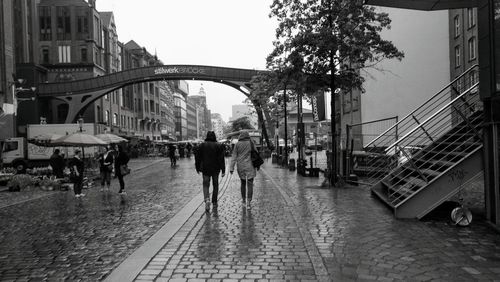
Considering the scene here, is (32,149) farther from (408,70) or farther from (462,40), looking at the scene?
(462,40)

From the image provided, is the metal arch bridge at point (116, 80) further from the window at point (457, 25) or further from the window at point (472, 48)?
the window at point (472, 48)

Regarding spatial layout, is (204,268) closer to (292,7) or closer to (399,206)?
(399,206)

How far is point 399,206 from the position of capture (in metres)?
9.30

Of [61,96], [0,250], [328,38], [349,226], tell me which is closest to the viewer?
[0,250]

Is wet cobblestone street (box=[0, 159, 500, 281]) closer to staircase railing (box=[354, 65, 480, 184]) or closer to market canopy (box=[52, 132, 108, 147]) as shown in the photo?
staircase railing (box=[354, 65, 480, 184])

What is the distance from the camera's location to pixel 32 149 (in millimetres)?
36750

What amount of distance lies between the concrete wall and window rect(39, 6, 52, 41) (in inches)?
1780

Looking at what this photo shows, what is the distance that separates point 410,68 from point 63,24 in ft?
152

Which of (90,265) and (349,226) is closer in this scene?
(90,265)

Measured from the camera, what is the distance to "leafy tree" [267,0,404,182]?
16266 millimetres

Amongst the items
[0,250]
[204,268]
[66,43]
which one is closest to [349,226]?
[204,268]

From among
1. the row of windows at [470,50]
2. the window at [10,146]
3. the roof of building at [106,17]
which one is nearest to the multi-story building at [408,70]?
the row of windows at [470,50]

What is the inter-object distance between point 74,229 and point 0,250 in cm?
180

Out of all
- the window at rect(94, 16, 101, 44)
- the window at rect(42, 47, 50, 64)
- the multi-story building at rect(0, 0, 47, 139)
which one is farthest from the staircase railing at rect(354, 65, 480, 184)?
the window at rect(42, 47, 50, 64)
